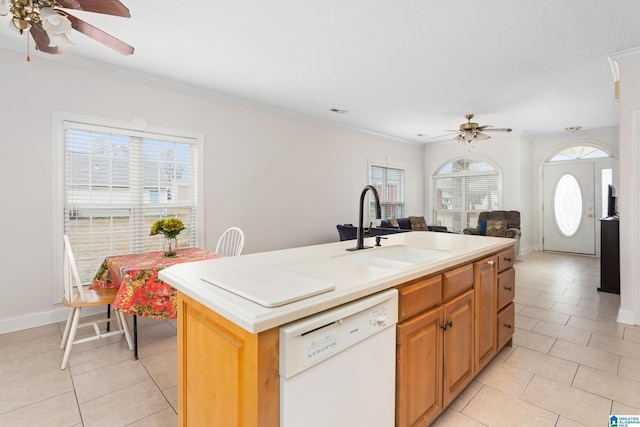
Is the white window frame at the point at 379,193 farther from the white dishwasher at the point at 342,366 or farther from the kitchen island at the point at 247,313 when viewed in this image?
the white dishwasher at the point at 342,366

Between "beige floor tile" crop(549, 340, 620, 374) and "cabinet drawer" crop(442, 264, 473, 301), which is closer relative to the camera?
"cabinet drawer" crop(442, 264, 473, 301)

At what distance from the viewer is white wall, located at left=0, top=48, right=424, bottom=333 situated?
288 centimetres

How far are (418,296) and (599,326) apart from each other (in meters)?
2.82

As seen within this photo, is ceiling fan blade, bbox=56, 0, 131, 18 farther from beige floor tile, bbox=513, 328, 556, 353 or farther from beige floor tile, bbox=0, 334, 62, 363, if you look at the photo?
beige floor tile, bbox=513, 328, 556, 353

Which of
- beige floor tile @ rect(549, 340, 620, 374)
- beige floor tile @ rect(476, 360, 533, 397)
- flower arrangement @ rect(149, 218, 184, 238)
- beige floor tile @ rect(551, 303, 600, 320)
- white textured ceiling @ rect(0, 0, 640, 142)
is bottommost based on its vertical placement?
beige floor tile @ rect(476, 360, 533, 397)

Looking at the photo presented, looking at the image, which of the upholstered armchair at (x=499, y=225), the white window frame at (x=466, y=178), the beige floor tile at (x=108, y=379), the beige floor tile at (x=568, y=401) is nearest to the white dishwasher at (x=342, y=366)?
the beige floor tile at (x=568, y=401)

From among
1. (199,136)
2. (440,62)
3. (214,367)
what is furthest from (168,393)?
(440,62)

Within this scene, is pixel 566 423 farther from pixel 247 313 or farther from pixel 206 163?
pixel 206 163

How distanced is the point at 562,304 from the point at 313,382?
389cm

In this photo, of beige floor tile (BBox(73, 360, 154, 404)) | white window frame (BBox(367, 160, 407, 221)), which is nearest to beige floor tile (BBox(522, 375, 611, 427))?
beige floor tile (BBox(73, 360, 154, 404))

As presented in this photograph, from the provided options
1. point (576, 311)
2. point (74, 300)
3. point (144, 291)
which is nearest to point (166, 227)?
point (144, 291)

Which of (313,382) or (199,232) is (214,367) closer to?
(313,382)

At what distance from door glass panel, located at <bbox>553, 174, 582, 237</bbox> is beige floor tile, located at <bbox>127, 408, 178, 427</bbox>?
8142 mm

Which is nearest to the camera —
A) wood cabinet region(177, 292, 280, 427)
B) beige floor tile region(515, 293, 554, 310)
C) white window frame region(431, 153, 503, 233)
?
wood cabinet region(177, 292, 280, 427)
